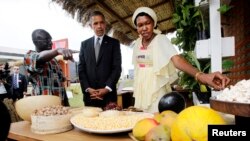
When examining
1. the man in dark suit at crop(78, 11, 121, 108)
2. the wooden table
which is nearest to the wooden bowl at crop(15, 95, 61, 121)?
the wooden table

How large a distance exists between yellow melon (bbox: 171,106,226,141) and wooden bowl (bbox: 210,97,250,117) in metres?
0.03

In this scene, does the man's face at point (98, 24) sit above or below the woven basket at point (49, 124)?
above

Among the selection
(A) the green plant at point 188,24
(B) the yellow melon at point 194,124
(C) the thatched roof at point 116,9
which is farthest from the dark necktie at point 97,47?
(B) the yellow melon at point 194,124

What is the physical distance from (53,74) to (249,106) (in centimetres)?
216

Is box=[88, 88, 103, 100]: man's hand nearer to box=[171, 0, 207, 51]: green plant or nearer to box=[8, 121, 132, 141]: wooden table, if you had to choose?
box=[171, 0, 207, 51]: green plant

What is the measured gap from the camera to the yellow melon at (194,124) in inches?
33.8

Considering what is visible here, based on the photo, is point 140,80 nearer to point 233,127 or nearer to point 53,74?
point 53,74

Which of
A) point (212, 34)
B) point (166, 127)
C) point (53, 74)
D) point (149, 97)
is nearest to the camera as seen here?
point (166, 127)

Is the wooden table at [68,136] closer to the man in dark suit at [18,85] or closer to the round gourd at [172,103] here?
the round gourd at [172,103]

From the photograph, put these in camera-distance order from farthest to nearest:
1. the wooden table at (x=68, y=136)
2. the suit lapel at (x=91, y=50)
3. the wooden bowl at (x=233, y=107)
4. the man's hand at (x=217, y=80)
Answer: the suit lapel at (x=91, y=50)
the man's hand at (x=217, y=80)
the wooden table at (x=68, y=136)
the wooden bowl at (x=233, y=107)

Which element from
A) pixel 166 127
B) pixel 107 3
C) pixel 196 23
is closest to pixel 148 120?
pixel 166 127

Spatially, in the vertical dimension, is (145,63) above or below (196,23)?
below

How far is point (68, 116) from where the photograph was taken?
5.16 ft

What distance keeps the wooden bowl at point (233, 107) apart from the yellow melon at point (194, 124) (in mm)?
35
